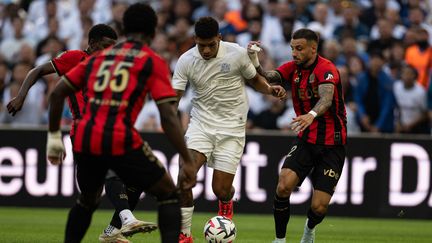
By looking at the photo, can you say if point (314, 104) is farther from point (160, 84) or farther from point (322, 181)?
point (160, 84)

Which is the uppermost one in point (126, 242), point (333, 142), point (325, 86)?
point (325, 86)

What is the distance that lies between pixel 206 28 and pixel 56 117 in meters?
2.99

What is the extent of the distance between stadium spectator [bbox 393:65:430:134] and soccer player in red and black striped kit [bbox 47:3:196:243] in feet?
34.9

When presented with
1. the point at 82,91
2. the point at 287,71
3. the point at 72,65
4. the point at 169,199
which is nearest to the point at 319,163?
the point at 287,71

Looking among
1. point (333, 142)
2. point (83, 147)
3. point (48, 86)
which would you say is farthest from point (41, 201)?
point (83, 147)

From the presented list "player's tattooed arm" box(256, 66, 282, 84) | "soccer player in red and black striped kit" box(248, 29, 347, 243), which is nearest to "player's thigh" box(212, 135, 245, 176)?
"soccer player in red and black striped kit" box(248, 29, 347, 243)

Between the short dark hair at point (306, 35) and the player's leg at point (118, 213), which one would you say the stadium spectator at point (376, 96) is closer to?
the short dark hair at point (306, 35)

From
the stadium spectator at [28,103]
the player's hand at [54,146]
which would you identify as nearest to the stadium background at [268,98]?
the stadium spectator at [28,103]

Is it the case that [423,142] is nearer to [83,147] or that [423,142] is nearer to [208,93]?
[208,93]

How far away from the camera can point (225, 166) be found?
464 inches

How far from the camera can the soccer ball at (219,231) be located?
36.7ft

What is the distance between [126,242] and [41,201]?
676cm

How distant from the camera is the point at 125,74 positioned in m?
8.55

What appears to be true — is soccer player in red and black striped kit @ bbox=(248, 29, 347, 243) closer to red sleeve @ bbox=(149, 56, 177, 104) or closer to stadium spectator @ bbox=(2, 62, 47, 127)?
red sleeve @ bbox=(149, 56, 177, 104)
